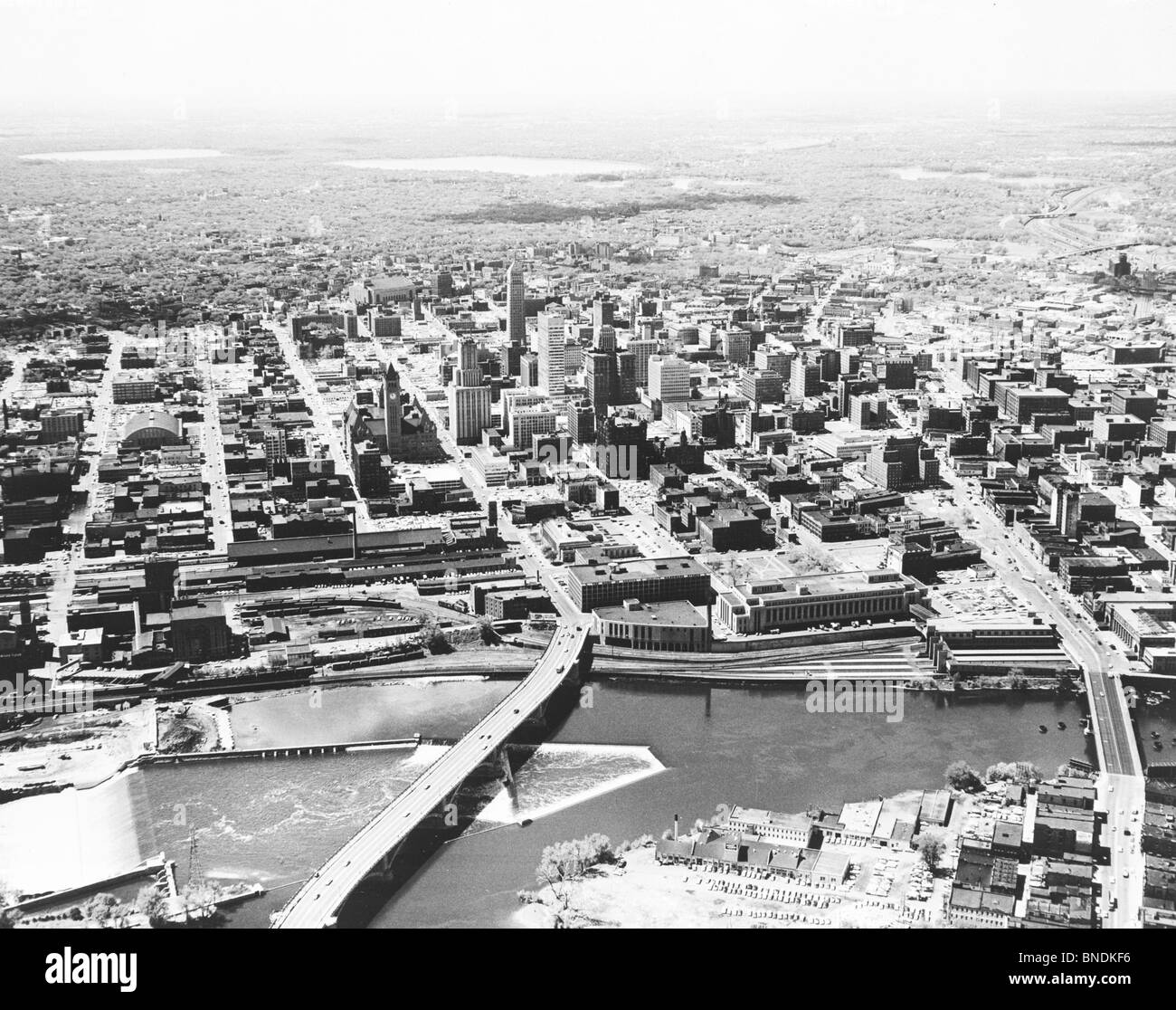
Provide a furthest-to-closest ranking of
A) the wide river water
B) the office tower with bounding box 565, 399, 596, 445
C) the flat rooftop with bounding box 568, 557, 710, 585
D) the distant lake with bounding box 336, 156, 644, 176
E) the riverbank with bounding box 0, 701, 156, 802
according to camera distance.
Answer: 1. the distant lake with bounding box 336, 156, 644, 176
2. the office tower with bounding box 565, 399, 596, 445
3. the flat rooftop with bounding box 568, 557, 710, 585
4. the riverbank with bounding box 0, 701, 156, 802
5. the wide river water

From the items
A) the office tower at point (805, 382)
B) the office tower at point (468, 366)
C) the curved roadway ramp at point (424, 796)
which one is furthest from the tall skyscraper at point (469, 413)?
the curved roadway ramp at point (424, 796)

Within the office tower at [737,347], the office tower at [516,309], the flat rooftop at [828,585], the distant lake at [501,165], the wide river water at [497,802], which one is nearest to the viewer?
the wide river water at [497,802]

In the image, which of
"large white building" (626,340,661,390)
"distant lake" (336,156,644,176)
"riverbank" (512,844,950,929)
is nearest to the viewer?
"riverbank" (512,844,950,929)

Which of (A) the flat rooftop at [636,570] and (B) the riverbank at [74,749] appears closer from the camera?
(B) the riverbank at [74,749]

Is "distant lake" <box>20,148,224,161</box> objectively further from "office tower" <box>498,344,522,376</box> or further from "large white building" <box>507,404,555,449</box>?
"large white building" <box>507,404,555,449</box>

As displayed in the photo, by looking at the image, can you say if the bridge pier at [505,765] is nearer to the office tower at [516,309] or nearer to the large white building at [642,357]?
the large white building at [642,357]

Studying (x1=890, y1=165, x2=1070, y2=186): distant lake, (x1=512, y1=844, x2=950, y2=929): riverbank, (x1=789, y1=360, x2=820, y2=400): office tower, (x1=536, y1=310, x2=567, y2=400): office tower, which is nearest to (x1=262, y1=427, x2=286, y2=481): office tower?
(x1=536, y1=310, x2=567, y2=400): office tower
